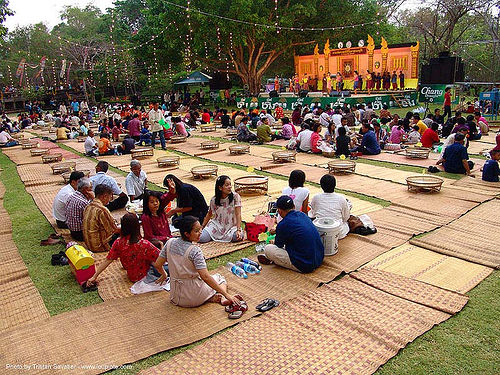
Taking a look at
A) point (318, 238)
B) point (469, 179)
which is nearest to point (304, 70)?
point (469, 179)

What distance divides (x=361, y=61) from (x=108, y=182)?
2421 cm

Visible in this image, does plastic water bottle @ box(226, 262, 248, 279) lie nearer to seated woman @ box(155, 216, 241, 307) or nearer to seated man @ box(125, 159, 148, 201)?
seated woman @ box(155, 216, 241, 307)

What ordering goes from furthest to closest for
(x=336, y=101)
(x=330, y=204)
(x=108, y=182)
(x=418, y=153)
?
(x=336, y=101)
(x=418, y=153)
(x=108, y=182)
(x=330, y=204)

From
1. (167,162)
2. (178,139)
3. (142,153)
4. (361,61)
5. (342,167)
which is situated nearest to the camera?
(342,167)

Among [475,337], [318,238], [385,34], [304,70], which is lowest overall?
[475,337]

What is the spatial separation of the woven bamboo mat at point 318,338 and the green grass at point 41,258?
1.67 m

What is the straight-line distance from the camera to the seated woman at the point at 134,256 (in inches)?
179

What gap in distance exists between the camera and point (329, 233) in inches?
202

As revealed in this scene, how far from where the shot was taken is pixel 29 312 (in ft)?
14.4

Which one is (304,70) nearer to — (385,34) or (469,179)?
(385,34)

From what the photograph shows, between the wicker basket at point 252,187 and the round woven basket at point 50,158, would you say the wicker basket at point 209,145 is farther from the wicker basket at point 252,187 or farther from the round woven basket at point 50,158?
the wicker basket at point 252,187

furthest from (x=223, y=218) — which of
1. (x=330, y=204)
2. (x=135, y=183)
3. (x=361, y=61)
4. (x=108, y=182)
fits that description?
(x=361, y=61)

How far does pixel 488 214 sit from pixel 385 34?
27485 millimetres

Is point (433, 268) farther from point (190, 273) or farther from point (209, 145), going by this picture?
point (209, 145)
